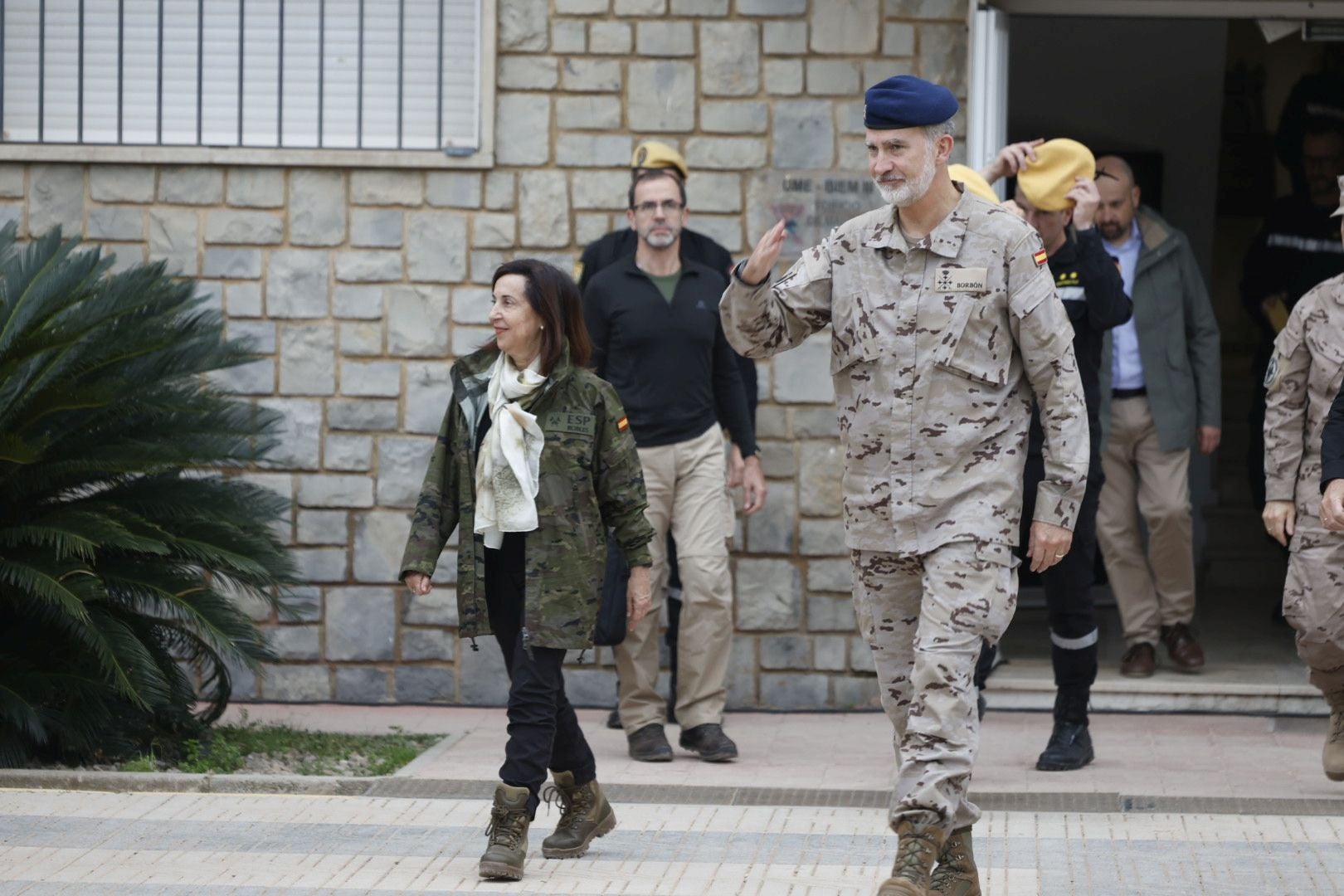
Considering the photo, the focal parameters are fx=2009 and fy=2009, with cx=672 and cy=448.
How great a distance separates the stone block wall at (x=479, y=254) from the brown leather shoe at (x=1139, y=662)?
1173mm

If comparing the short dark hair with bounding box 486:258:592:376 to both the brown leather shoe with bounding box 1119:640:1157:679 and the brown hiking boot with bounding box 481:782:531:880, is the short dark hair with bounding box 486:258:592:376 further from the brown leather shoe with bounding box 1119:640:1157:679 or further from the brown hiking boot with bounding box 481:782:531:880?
the brown leather shoe with bounding box 1119:640:1157:679

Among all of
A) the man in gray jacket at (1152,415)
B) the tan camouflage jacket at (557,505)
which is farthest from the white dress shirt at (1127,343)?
the tan camouflage jacket at (557,505)

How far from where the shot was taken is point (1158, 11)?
29.1 ft

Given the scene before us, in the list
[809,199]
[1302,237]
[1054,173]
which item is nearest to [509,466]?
[1054,173]

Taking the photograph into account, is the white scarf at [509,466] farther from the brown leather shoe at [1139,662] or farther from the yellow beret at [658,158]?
the brown leather shoe at [1139,662]

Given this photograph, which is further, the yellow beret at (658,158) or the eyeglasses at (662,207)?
the yellow beret at (658,158)

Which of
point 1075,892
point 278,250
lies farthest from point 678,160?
point 1075,892

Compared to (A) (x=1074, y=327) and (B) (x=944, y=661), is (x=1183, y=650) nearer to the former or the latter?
(A) (x=1074, y=327)

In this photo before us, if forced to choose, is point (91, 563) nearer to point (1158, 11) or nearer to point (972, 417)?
point (972, 417)

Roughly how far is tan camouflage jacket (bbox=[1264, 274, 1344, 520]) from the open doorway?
515 centimetres

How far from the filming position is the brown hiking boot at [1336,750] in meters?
6.78

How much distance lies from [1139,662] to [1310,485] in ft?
7.57

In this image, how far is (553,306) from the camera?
19.9ft

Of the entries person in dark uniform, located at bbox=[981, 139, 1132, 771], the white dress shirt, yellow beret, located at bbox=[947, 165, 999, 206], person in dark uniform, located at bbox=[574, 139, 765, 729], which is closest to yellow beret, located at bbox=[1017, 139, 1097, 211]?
person in dark uniform, located at bbox=[981, 139, 1132, 771]
